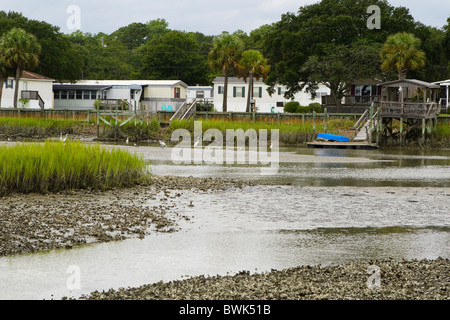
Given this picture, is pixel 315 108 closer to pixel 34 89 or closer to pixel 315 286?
pixel 34 89

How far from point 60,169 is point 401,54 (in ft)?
143

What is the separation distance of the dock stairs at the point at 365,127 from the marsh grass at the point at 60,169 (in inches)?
1143

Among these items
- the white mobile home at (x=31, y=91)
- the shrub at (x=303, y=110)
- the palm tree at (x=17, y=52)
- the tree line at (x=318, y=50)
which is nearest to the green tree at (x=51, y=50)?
the tree line at (x=318, y=50)

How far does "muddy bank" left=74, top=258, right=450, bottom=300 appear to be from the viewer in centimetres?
847

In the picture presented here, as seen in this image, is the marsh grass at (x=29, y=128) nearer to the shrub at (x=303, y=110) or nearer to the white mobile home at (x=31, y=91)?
the white mobile home at (x=31, y=91)

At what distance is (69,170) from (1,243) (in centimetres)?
654

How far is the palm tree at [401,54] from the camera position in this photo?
56.5m

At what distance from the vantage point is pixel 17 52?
67.0 m

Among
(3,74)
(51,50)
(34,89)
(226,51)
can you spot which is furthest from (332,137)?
(51,50)

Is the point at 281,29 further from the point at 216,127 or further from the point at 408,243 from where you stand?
the point at 408,243

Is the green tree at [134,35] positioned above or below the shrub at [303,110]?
above

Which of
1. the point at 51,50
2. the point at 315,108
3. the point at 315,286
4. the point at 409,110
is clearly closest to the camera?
the point at 315,286

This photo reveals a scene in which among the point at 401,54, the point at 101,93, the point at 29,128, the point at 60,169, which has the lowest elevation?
the point at 60,169
